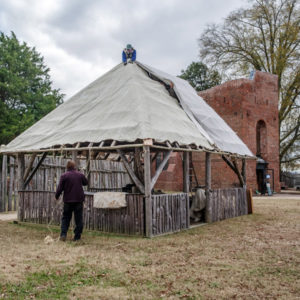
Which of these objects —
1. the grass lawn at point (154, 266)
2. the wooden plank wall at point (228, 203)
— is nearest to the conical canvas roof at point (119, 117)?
the wooden plank wall at point (228, 203)

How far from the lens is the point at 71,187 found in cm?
885

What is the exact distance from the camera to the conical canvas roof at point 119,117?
9828mm

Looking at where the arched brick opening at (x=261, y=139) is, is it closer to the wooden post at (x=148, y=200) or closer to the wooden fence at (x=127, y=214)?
the wooden fence at (x=127, y=214)

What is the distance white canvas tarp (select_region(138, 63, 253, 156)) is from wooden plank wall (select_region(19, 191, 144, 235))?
360 centimetres

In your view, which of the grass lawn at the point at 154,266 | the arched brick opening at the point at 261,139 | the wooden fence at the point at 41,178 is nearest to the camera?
the grass lawn at the point at 154,266

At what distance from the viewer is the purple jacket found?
8.77m

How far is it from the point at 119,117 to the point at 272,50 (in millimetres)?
27469

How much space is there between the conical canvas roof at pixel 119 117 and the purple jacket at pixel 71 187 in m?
1.29

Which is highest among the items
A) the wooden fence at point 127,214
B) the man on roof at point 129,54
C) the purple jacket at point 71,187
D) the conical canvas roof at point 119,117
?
the man on roof at point 129,54

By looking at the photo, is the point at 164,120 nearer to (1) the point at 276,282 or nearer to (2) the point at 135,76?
(2) the point at 135,76

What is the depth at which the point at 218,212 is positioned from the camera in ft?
42.0

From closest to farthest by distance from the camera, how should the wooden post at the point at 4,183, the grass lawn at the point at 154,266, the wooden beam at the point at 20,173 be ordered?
the grass lawn at the point at 154,266 < the wooden beam at the point at 20,173 < the wooden post at the point at 4,183

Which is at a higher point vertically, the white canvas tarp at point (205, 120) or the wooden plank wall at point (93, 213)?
the white canvas tarp at point (205, 120)

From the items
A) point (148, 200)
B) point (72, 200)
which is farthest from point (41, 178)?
point (148, 200)
